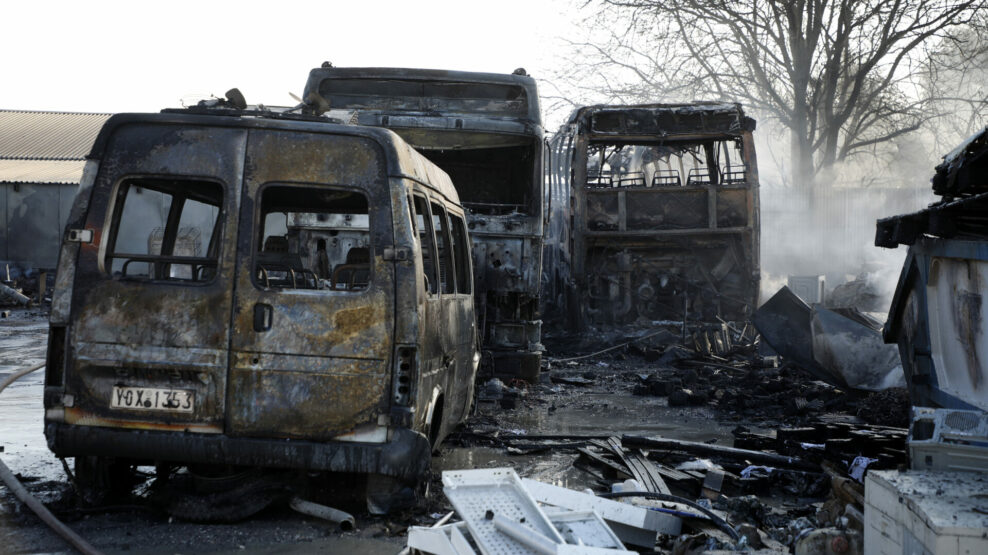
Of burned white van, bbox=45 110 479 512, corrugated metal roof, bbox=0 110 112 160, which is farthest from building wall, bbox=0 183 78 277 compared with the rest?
burned white van, bbox=45 110 479 512

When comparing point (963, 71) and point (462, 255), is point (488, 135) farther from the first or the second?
point (963, 71)

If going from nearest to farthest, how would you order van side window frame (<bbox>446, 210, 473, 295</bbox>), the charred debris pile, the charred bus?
1. the charred debris pile
2. van side window frame (<bbox>446, 210, 473, 295</bbox>)
3. the charred bus

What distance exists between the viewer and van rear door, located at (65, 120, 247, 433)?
4.67 m

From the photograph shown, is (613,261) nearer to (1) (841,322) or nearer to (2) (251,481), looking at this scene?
(1) (841,322)

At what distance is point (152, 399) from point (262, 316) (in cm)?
70

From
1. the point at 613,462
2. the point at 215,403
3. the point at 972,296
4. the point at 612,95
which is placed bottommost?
the point at 613,462

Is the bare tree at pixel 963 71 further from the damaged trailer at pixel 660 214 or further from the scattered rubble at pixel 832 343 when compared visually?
the scattered rubble at pixel 832 343

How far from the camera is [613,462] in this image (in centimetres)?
661

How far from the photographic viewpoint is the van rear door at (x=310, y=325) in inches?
184

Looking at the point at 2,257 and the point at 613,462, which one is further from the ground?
the point at 2,257

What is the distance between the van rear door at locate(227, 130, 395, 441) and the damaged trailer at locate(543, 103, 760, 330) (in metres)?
9.40

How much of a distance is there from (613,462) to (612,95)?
2241 centimetres

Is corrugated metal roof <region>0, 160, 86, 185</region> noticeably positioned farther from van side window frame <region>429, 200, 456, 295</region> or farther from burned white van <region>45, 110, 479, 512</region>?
burned white van <region>45, 110, 479, 512</region>

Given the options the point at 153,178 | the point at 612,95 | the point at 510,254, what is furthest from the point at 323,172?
the point at 612,95
